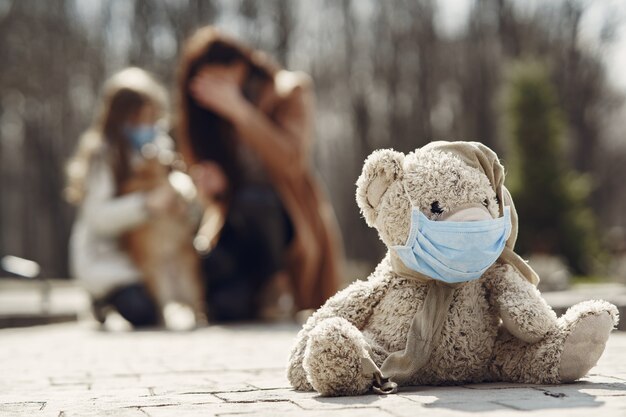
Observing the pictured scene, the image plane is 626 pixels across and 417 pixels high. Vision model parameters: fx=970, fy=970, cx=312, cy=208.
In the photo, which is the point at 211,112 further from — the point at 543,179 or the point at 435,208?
the point at 543,179

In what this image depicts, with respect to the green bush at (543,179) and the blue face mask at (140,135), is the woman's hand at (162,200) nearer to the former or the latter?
the blue face mask at (140,135)

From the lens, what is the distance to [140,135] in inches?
314

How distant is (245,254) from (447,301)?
4.88 m

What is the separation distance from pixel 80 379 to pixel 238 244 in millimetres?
4016

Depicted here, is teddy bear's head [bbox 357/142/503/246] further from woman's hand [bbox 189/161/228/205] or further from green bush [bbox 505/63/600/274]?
green bush [bbox 505/63/600/274]

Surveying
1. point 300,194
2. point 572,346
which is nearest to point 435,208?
point 572,346

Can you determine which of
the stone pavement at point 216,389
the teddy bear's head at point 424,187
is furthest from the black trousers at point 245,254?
the teddy bear's head at point 424,187

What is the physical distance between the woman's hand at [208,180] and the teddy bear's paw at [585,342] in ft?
16.6

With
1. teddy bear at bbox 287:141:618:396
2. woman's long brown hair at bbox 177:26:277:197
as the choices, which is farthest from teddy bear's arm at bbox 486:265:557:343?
woman's long brown hair at bbox 177:26:277:197

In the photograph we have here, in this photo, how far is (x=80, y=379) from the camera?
424 centimetres

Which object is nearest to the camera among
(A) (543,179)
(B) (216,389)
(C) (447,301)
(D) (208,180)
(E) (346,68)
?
(C) (447,301)

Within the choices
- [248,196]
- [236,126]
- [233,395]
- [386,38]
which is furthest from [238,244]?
[386,38]

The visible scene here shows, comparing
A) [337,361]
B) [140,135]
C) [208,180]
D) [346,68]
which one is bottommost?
[337,361]

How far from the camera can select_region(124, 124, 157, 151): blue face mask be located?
7973 mm
